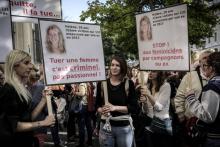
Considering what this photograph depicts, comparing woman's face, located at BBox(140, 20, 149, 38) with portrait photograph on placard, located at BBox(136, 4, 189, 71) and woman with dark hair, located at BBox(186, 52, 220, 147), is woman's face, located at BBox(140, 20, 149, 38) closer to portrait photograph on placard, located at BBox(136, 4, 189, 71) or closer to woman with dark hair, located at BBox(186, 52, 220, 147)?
portrait photograph on placard, located at BBox(136, 4, 189, 71)

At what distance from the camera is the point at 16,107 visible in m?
3.77

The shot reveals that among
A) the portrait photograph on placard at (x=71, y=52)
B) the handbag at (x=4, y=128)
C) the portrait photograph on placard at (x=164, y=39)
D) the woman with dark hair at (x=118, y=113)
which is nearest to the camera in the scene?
the handbag at (x=4, y=128)

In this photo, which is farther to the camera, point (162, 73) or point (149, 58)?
point (162, 73)

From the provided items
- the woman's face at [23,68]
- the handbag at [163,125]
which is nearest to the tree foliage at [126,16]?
the handbag at [163,125]

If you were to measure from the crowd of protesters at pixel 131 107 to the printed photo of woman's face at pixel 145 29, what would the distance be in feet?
1.55

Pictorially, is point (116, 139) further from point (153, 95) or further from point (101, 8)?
point (101, 8)

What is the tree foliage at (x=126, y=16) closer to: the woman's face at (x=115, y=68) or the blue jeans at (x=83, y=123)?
the blue jeans at (x=83, y=123)

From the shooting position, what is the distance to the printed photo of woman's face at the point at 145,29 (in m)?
5.78

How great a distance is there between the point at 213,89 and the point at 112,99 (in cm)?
167

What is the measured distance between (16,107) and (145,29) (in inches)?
103

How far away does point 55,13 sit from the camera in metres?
6.29

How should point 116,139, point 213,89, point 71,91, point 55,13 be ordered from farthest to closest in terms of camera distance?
point 71,91 < point 55,13 < point 116,139 < point 213,89

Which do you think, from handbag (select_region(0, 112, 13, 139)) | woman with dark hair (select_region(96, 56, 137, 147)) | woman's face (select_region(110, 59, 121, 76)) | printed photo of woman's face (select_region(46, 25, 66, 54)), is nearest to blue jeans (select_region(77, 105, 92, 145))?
woman with dark hair (select_region(96, 56, 137, 147))

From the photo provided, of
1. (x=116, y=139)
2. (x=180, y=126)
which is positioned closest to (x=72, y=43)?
(x=116, y=139)
